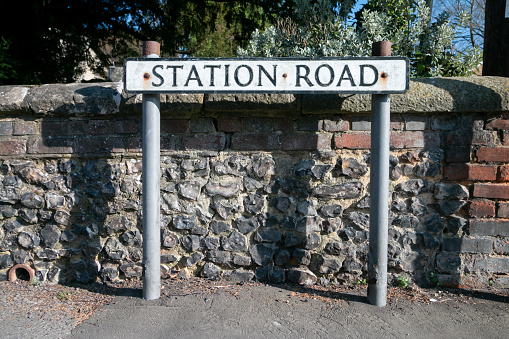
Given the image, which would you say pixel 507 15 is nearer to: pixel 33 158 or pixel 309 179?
pixel 309 179

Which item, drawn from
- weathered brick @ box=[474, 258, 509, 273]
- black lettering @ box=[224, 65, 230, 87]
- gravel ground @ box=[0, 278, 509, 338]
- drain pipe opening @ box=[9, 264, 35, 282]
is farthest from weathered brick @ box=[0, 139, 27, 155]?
weathered brick @ box=[474, 258, 509, 273]

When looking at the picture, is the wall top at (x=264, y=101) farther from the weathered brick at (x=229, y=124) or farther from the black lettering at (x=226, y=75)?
the black lettering at (x=226, y=75)

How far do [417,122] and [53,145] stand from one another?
2.62m

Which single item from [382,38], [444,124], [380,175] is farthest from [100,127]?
[382,38]

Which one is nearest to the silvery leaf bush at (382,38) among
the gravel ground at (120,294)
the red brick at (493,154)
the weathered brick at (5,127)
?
the red brick at (493,154)

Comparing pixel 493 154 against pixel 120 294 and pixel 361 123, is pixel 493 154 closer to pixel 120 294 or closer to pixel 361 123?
pixel 361 123

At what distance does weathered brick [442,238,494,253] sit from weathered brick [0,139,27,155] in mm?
3115

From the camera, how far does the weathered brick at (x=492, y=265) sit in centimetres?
262

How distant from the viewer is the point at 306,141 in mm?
2693

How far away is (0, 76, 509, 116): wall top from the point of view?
2549mm

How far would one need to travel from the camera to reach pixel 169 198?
2760 millimetres

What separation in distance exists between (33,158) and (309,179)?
204cm

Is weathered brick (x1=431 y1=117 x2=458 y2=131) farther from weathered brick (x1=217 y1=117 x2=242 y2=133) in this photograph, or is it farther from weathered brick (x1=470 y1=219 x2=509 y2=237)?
weathered brick (x1=217 y1=117 x2=242 y2=133)

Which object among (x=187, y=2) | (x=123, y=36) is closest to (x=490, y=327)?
(x=187, y=2)
